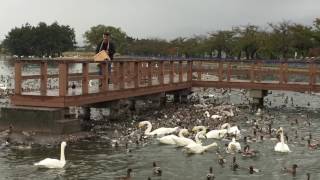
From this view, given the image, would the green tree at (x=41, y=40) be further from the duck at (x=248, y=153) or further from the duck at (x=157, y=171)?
the duck at (x=157, y=171)

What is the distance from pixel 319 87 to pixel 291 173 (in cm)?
1844

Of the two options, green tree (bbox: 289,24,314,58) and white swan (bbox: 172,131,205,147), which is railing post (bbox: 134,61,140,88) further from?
green tree (bbox: 289,24,314,58)

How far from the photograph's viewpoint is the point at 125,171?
17656 millimetres

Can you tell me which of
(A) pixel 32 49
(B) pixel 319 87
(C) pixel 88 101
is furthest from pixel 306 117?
(A) pixel 32 49

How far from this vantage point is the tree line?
8945 cm

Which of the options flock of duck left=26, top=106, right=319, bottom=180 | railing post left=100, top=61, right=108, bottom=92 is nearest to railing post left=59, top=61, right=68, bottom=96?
railing post left=100, top=61, right=108, bottom=92

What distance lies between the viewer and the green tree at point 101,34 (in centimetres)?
14525

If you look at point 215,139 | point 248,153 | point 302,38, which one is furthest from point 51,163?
point 302,38

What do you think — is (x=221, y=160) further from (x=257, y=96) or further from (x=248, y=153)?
(x=257, y=96)

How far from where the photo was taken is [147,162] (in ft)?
62.3

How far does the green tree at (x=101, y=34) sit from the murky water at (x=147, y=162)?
12232 centimetres

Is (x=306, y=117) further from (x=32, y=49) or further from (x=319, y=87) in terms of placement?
(x=32, y=49)

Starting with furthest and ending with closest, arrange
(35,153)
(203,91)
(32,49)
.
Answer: (32,49) < (203,91) < (35,153)

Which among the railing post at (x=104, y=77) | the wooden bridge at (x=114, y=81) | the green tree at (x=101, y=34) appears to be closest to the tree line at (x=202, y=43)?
the green tree at (x=101, y=34)
